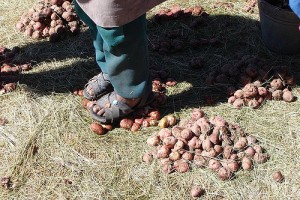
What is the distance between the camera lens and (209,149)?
8.16 ft

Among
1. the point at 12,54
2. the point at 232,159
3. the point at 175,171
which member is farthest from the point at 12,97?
the point at 232,159

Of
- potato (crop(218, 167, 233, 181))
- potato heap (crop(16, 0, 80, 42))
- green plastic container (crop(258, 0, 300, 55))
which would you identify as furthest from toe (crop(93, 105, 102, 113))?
green plastic container (crop(258, 0, 300, 55))

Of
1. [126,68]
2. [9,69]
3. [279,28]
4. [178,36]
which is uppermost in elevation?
[126,68]

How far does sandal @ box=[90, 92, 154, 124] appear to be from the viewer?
2725 mm

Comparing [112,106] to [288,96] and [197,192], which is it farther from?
[288,96]

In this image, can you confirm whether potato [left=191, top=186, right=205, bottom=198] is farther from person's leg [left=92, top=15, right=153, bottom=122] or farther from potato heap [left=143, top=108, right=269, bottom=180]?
person's leg [left=92, top=15, right=153, bottom=122]

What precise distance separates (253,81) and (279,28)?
0.41 m

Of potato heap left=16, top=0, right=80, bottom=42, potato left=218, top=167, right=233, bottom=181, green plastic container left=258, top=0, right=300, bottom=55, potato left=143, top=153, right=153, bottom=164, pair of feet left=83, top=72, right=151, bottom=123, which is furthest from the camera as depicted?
potato heap left=16, top=0, right=80, bottom=42

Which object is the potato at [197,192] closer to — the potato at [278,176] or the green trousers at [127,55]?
the potato at [278,176]

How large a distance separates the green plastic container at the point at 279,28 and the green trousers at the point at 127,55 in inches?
36.7

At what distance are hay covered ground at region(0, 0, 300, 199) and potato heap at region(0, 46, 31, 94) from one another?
5cm

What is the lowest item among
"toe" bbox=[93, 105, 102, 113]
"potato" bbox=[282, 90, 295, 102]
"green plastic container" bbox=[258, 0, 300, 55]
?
"toe" bbox=[93, 105, 102, 113]

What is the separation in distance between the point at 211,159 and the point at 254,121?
1.35ft

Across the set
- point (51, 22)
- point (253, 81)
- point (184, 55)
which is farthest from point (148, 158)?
point (51, 22)
